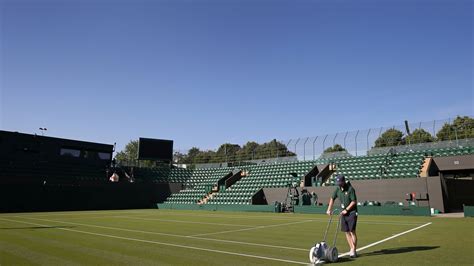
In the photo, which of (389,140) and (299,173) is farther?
(389,140)

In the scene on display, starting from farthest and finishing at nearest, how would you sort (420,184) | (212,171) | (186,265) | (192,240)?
(212,171)
(420,184)
(192,240)
(186,265)

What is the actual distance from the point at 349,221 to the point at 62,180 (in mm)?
38577

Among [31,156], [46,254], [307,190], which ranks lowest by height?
[46,254]

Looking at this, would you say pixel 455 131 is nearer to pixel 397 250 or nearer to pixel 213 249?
pixel 397 250

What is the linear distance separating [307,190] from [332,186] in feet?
8.63

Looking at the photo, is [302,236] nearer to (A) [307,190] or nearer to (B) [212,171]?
(A) [307,190]

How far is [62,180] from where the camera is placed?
40.4m

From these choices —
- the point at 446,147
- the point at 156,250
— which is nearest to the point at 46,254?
the point at 156,250

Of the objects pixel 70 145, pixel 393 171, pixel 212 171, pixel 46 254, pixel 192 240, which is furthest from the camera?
pixel 212 171

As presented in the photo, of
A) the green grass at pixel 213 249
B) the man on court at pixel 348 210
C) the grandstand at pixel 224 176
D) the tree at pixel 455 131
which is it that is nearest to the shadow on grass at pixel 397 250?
the green grass at pixel 213 249

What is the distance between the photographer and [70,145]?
4600 cm

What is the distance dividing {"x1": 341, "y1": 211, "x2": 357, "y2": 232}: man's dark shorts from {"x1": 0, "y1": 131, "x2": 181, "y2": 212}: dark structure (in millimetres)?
37424

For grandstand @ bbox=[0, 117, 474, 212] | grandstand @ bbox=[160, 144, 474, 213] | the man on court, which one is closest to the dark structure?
grandstand @ bbox=[0, 117, 474, 212]

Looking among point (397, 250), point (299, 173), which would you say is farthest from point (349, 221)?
point (299, 173)
